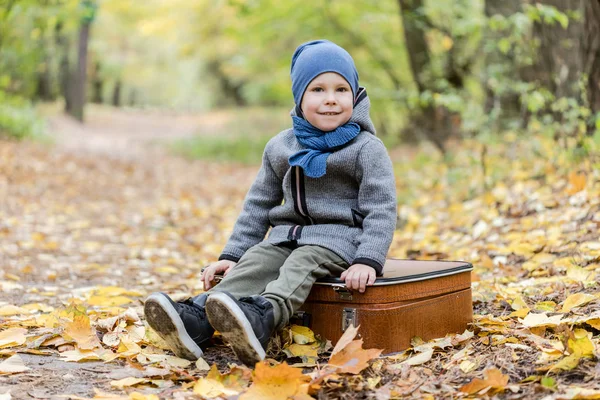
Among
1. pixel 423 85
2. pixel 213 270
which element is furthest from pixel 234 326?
pixel 423 85

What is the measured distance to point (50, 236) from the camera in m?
5.78

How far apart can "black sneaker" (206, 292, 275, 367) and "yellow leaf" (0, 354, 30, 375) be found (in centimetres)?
64

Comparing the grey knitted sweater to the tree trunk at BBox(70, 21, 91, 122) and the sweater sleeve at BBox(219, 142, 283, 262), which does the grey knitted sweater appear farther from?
the tree trunk at BBox(70, 21, 91, 122)

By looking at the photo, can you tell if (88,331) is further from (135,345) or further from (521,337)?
(521,337)

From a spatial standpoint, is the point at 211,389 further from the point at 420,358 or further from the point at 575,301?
the point at 575,301

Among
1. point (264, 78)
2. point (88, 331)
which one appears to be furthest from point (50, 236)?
point (264, 78)

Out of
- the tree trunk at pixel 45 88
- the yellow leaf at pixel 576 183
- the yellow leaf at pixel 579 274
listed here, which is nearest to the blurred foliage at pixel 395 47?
the yellow leaf at pixel 576 183

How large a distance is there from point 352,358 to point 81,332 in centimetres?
107

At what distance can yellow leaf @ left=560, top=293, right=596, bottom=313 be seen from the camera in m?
2.51

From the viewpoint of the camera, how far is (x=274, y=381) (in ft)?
6.23

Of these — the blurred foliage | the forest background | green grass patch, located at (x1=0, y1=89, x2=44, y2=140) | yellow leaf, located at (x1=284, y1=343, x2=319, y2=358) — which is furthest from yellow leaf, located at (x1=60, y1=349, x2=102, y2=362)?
green grass patch, located at (x1=0, y1=89, x2=44, y2=140)

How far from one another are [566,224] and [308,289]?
228 cm

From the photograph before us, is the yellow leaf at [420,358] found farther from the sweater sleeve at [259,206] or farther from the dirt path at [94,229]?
the sweater sleeve at [259,206]

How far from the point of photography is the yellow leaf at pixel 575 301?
2.51m
